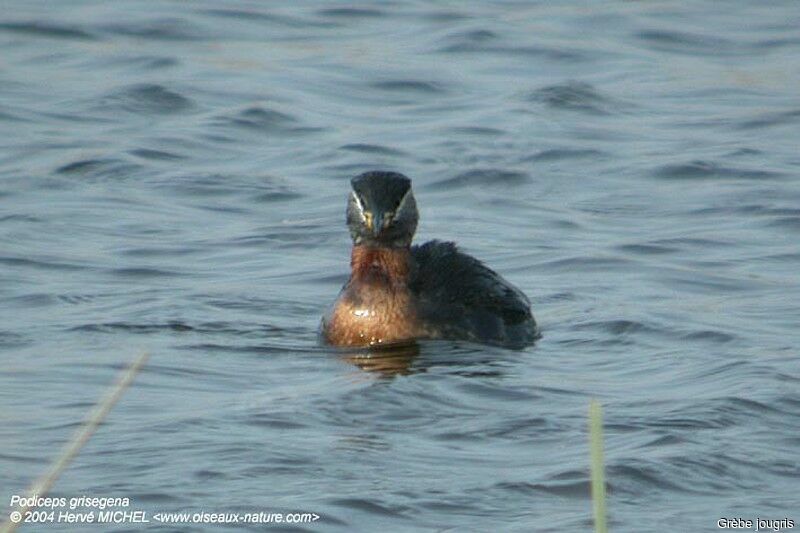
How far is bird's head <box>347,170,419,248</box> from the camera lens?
11.6 m

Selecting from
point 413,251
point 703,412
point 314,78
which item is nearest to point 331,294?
point 413,251

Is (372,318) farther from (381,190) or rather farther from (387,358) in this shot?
(381,190)

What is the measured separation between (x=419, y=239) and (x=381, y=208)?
343cm

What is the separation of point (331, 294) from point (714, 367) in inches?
129

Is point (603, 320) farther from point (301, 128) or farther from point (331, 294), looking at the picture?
point (301, 128)

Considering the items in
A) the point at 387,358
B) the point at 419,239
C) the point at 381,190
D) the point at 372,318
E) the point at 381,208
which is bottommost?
the point at 419,239

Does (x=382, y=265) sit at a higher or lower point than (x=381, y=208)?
lower

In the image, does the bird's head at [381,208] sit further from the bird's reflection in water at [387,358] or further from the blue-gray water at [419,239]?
the blue-gray water at [419,239]

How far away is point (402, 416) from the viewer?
10164mm

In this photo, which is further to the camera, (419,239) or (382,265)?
(419,239)

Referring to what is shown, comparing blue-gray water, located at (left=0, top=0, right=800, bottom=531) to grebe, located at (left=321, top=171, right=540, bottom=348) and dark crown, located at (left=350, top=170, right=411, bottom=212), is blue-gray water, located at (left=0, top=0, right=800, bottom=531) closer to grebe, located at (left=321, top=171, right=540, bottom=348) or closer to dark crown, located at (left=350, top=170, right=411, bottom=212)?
grebe, located at (left=321, top=171, right=540, bottom=348)

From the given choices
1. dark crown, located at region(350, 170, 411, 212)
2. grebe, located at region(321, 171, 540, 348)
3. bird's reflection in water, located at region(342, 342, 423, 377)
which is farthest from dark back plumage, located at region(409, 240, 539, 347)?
dark crown, located at region(350, 170, 411, 212)

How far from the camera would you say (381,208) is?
1163 cm

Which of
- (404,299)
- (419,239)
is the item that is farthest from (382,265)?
(419,239)
